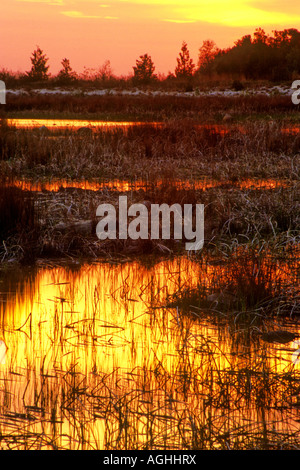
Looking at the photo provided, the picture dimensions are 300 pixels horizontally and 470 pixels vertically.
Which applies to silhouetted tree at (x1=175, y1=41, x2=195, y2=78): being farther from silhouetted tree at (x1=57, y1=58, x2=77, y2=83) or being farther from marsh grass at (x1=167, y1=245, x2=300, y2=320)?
marsh grass at (x1=167, y1=245, x2=300, y2=320)

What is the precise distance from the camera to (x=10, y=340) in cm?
428

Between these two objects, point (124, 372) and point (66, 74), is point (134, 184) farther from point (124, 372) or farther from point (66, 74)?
point (66, 74)

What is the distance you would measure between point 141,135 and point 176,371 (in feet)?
36.7

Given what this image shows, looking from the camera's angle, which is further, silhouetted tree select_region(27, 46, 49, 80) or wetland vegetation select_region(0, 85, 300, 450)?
silhouetted tree select_region(27, 46, 49, 80)

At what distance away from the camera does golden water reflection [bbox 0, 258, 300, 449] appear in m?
3.03

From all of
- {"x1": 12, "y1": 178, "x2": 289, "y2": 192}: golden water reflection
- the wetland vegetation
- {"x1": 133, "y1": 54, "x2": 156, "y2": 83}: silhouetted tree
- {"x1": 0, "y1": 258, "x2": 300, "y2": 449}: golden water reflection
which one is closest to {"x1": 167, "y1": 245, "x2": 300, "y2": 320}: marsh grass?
the wetland vegetation

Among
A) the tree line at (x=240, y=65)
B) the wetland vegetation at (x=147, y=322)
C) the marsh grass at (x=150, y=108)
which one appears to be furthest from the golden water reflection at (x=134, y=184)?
the tree line at (x=240, y=65)

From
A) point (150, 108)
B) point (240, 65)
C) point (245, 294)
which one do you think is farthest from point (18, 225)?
point (240, 65)

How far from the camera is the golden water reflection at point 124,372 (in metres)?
3.03

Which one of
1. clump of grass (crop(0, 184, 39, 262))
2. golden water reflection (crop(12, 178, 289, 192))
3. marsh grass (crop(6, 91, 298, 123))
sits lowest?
clump of grass (crop(0, 184, 39, 262))

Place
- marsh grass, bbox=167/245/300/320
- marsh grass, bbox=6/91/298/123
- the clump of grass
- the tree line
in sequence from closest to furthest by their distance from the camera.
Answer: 1. marsh grass, bbox=167/245/300/320
2. the clump of grass
3. marsh grass, bbox=6/91/298/123
4. the tree line

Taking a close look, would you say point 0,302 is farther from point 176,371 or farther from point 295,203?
point 295,203

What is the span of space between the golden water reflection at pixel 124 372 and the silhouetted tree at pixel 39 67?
5212 centimetres

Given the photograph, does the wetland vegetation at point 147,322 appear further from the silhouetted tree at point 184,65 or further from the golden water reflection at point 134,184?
the silhouetted tree at point 184,65
